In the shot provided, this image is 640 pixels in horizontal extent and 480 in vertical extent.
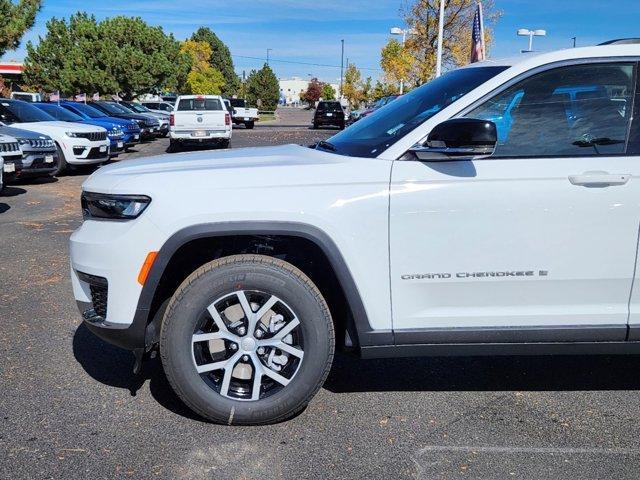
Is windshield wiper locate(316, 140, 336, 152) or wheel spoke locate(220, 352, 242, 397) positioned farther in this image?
windshield wiper locate(316, 140, 336, 152)

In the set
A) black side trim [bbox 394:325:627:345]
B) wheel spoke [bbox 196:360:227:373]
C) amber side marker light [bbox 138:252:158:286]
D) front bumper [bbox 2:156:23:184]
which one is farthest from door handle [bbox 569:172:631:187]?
front bumper [bbox 2:156:23:184]

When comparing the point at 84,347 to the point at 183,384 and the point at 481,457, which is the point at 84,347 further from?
the point at 481,457

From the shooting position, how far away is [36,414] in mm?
3553

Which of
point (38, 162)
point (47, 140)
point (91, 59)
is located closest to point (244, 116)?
point (91, 59)

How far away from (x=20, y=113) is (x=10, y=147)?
373 cm

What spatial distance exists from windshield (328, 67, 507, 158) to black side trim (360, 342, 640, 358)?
1.01 metres

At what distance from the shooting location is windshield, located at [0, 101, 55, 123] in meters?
14.6

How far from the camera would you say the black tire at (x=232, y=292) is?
3.25 m

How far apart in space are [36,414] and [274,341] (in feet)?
4.54

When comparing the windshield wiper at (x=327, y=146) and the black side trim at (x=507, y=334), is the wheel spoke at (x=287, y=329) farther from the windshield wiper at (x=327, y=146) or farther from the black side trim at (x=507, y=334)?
the windshield wiper at (x=327, y=146)

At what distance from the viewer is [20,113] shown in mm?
14930

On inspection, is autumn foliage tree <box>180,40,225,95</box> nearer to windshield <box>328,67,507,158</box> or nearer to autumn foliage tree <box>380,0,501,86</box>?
autumn foliage tree <box>380,0,501,86</box>

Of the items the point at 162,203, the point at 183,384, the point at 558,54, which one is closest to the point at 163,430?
the point at 183,384

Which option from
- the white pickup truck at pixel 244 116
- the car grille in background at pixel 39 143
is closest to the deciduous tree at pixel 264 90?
the white pickup truck at pixel 244 116
